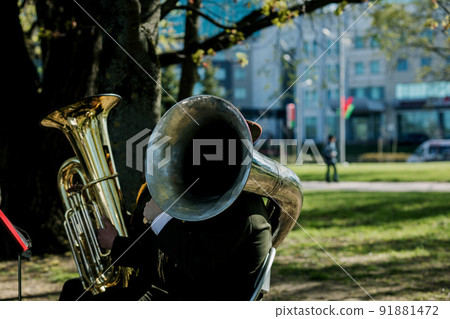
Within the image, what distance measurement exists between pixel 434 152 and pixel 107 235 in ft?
115

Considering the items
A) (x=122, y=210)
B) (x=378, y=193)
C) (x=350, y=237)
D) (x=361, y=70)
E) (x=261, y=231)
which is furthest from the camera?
(x=361, y=70)

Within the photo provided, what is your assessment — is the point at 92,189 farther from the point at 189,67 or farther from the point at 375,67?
the point at 375,67

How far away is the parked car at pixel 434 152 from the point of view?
113ft

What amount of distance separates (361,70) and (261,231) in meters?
50.0

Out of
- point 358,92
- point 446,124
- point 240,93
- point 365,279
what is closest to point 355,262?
point 365,279

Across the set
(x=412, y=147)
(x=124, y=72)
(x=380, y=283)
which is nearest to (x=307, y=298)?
(x=380, y=283)

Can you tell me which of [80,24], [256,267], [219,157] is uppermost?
[80,24]

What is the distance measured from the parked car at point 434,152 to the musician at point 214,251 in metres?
34.5

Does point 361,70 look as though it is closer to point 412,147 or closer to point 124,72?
point 412,147

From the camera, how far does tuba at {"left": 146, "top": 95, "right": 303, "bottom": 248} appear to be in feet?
7.77

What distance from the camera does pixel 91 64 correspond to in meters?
6.36

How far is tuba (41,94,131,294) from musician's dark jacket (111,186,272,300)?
1.55ft

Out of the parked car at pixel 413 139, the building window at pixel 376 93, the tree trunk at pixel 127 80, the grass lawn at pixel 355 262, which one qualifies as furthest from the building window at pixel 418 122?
the tree trunk at pixel 127 80

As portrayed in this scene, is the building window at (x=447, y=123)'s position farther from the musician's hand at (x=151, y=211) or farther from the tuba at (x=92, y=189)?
the musician's hand at (x=151, y=211)
